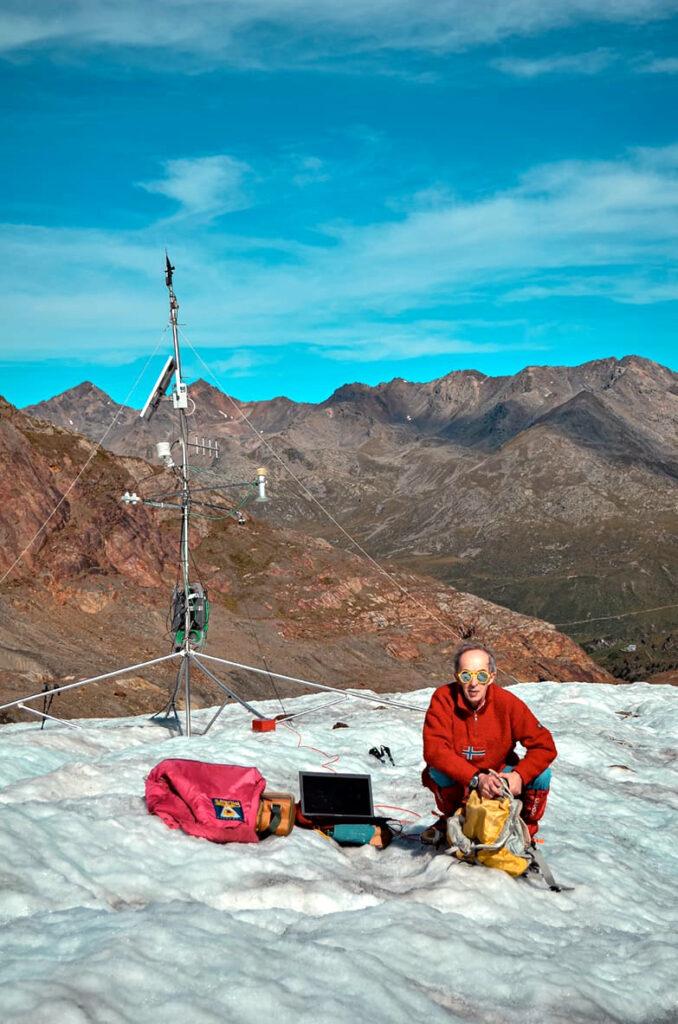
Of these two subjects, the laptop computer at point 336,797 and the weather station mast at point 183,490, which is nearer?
the laptop computer at point 336,797

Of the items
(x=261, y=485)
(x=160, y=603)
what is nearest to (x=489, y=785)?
(x=261, y=485)

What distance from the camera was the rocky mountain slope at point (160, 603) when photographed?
3900cm

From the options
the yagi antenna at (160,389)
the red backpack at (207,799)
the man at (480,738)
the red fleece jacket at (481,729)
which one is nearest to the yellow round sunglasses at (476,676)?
the man at (480,738)

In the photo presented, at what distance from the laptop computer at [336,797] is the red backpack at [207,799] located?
71cm

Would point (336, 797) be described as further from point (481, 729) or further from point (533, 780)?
point (533, 780)

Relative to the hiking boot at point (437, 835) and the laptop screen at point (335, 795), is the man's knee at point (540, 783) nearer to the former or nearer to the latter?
the hiking boot at point (437, 835)

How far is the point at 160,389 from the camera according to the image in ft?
59.9

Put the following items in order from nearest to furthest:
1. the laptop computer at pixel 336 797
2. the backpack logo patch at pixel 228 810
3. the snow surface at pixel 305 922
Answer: the snow surface at pixel 305 922 < the backpack logo patch at pixel 228 810 < the laptop computer at pixel 336 797

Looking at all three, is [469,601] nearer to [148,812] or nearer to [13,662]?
[13,662]

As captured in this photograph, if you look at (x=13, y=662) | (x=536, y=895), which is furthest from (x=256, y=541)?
(x=536, y=895)

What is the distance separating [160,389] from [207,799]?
1079cm

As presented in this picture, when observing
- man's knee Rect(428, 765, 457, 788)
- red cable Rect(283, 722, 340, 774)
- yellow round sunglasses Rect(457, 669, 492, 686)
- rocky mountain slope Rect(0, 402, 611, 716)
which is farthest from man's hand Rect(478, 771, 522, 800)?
rocky mountain slope Rect(0, 402, 611, 716)

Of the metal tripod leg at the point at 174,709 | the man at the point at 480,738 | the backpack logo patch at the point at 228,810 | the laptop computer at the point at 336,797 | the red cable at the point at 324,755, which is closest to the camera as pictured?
the man at the point at 480,738

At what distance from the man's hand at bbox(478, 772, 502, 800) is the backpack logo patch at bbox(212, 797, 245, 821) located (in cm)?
270
